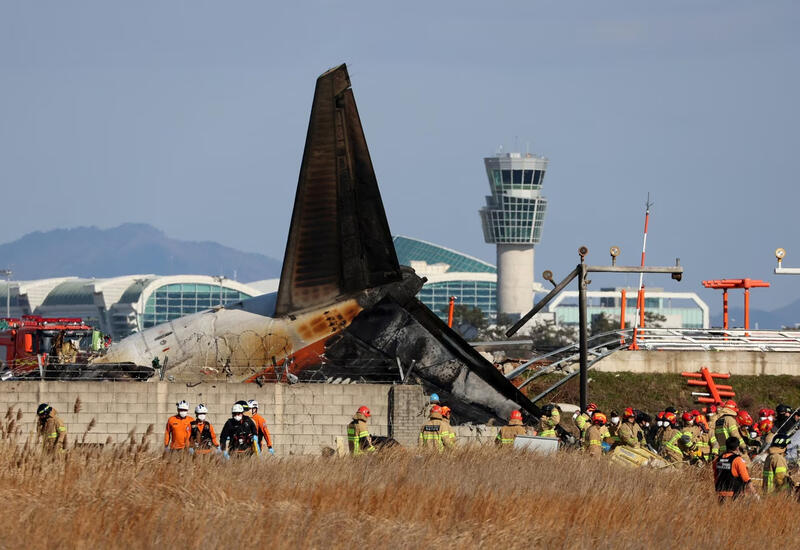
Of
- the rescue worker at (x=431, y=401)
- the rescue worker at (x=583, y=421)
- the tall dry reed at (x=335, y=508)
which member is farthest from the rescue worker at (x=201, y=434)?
the rescue worker at (x=583, y=421)

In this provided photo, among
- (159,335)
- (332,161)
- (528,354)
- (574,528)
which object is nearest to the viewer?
(574,528)

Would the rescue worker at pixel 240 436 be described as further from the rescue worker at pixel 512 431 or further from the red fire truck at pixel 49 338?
the red fire truck at pixel 49 338

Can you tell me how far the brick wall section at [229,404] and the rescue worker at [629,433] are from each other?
224 inches

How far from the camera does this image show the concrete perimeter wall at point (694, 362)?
45.6m

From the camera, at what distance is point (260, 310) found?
114 ft

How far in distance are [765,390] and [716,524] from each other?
83.2ft

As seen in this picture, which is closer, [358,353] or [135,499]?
[135,499]

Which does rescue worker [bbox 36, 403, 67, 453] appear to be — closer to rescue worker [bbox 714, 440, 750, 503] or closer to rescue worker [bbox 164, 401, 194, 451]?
rescue worker [bbox 164, 401, 194, 451]

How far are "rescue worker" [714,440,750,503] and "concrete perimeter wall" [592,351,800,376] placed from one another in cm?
2436

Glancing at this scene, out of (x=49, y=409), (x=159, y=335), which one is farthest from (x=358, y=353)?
(x=49, y=409)

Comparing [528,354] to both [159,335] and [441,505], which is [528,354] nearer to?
[159,335]

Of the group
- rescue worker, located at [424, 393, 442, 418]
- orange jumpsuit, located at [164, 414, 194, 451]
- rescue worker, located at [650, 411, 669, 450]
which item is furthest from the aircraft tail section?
orange jumpsuit, located at [164, 414, 194, 451]

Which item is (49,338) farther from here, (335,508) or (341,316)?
(335,508)

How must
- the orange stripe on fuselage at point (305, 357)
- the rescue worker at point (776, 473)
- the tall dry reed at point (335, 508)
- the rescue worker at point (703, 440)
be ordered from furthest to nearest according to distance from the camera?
the orange stripe on fuselage at point (305, 357), the rescue worker at point (703, 440), the rescue worker at point (776, 473), the tall dry reed at point (335, 508)
